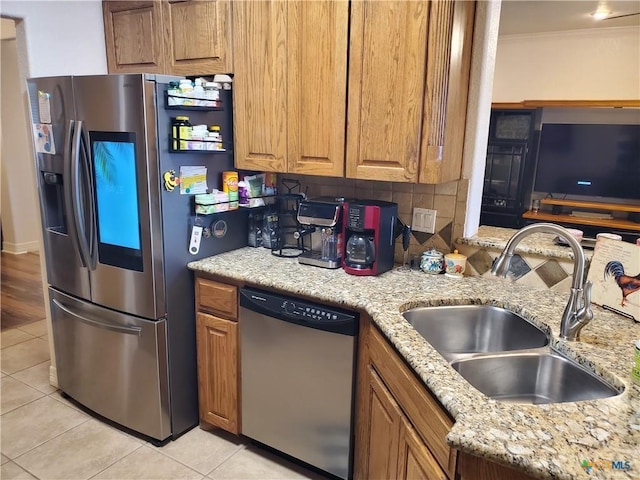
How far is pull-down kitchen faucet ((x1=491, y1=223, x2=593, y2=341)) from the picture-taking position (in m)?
1.37

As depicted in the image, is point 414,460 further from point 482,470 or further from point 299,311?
point 299,311

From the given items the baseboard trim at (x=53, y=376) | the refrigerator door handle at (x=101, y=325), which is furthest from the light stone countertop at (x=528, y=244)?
the baseboard trim at (x=53, y=376)


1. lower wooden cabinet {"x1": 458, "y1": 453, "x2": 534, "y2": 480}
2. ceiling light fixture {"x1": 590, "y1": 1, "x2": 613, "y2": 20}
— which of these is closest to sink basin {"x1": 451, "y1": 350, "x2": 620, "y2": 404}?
lower wooden cabinet {"x1": 458, "y1": 453, "x2": 534, "y2": 480}

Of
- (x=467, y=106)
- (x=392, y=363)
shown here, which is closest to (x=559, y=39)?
(x=467, y=106)

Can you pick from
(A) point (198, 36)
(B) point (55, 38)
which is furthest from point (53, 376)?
(A) point (198, 36)

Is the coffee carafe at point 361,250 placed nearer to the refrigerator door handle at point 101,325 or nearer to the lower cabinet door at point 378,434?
the lower cabinet door at point 378,434

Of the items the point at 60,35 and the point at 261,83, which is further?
the point at 60,35

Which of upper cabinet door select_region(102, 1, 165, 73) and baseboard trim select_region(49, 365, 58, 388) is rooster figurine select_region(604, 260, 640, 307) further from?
baseboard trim select_region(49, 365, 58, 388)

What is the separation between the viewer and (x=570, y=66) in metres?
4.80

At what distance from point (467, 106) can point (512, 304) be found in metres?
0.89

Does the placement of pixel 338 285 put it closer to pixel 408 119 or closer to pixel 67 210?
pixel 408 119

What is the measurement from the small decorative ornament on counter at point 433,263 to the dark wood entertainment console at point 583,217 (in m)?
3.18

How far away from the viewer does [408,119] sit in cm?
180

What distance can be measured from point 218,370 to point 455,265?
1239mm
